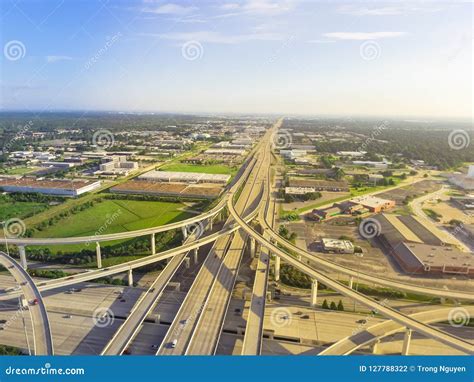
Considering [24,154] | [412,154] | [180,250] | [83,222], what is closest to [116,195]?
[83,222]

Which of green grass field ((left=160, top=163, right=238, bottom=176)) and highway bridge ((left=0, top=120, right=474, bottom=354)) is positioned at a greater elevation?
green grass field ((left=160, top=163, right=238, bottom=176))

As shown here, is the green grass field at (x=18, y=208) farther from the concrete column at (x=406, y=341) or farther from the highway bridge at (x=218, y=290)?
the concrete column at (x=406, y=341)

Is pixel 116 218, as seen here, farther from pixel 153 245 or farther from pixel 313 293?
pixel 313 293

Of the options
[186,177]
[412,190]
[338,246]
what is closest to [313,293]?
[338,246]

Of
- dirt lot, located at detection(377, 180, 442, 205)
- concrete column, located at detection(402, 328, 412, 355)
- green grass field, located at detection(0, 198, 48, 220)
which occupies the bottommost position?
concrete column, located at detection(402, 328, 412, 355)

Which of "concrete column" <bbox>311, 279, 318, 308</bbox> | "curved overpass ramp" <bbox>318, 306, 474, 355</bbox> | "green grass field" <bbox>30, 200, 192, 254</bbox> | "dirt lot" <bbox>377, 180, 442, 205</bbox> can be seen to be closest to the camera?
"curved overpass ramp" <bbox>318, 306, 474, 355</bbox>

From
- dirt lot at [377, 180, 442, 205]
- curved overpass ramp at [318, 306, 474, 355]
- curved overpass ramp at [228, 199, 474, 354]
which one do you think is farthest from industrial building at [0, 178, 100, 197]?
dirt lot at [377, 180, 442, 205]

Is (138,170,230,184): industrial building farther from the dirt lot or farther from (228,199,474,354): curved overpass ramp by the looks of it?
(228,199,474,354): curved overpass ramp
